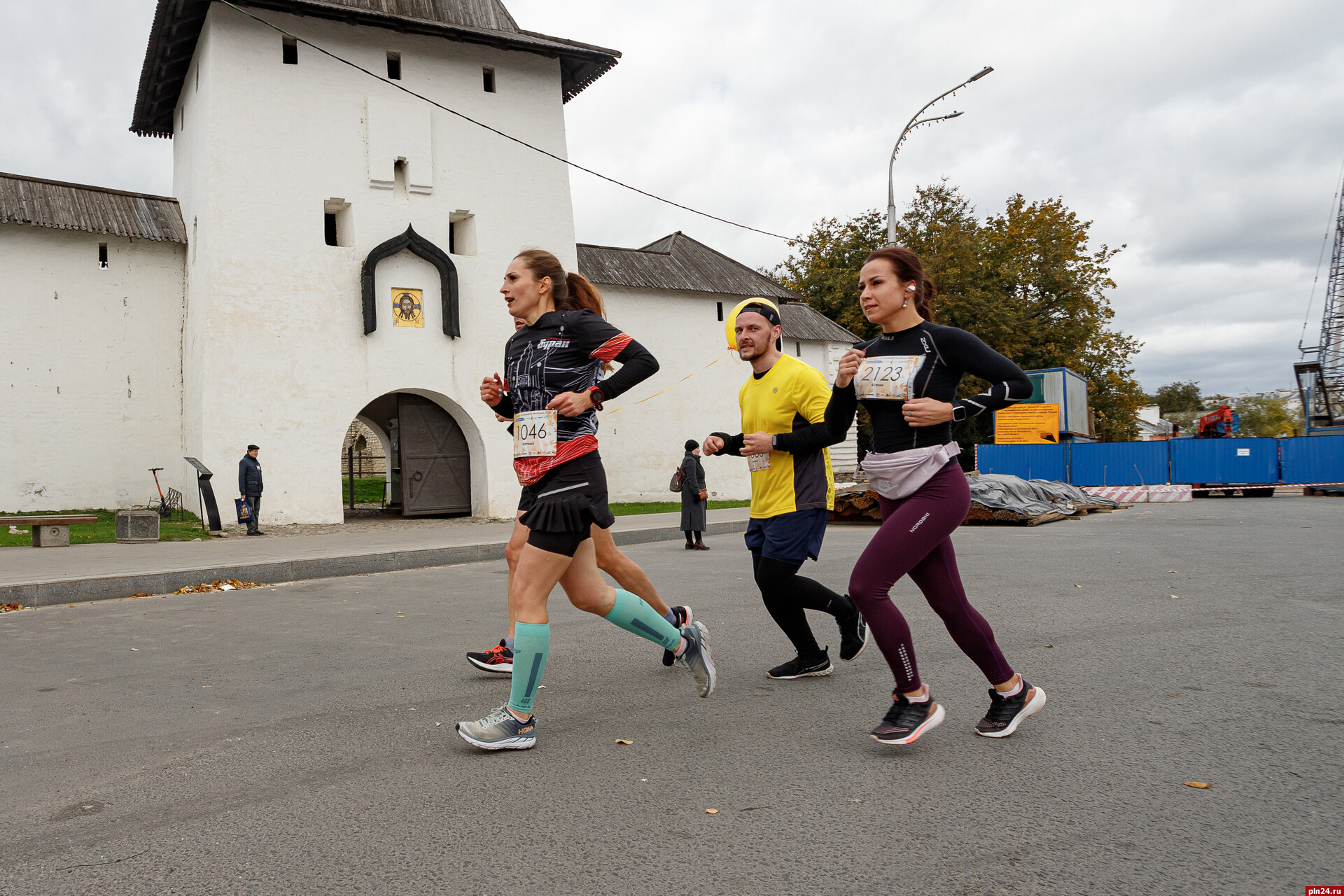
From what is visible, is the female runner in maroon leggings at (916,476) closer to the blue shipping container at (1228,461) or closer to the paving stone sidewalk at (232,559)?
the paving stone sidewalk at (232,559)

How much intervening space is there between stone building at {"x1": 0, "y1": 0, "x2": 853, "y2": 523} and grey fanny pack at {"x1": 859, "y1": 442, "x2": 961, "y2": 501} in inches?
661

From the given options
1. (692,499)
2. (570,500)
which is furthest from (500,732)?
(692,499)

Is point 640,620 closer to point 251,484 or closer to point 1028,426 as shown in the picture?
point 251,484

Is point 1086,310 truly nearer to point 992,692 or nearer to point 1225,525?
point 1225,525

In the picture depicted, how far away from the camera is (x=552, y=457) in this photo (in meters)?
3.72

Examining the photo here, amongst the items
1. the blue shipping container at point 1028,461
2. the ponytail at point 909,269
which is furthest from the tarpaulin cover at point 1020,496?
the ponytail at point 909,269

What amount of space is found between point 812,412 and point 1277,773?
90.2 inches

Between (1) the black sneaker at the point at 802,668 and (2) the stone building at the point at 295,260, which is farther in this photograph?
(2) the stone building at the point at 295,260

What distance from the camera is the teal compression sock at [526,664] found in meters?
3.60

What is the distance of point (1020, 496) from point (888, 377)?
48.3 ft

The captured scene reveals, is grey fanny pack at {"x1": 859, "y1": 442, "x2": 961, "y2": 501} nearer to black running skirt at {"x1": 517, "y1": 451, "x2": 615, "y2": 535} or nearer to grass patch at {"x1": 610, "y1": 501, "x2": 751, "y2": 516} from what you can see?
black running skirt at {"x1": 517, "y1": 451, "x2": 615, "y2": 535}

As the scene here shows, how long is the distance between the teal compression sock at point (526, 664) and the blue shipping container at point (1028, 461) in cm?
2629

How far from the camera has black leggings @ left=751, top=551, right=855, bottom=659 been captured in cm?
452

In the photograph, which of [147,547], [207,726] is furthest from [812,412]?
[147,547]
